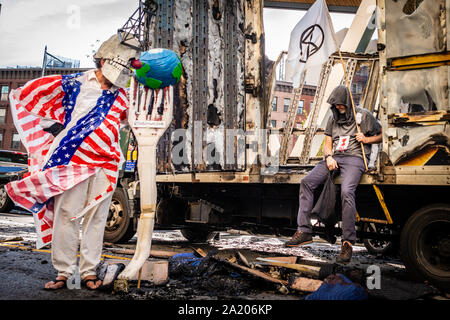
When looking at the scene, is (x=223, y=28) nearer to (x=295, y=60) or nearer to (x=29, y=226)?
(x=295, y=60)

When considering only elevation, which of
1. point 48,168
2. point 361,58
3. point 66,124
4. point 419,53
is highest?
point 361,58

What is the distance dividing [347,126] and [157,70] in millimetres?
2790

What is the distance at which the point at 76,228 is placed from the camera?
11.7ft

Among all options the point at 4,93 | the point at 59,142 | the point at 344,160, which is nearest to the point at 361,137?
the point at 344,160

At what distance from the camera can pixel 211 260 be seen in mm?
4410

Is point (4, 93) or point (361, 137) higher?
point (4, 93)

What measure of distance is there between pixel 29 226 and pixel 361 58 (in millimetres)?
9297

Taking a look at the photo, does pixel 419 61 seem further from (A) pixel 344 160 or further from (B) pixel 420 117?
(A) pixel 344 160

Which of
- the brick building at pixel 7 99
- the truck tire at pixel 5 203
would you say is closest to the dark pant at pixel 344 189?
the truck tire at pixel 5 203

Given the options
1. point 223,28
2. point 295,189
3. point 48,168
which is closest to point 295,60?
point 223,28

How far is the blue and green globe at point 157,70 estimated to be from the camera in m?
3.42

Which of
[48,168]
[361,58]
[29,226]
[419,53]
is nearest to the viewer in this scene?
[48,168]

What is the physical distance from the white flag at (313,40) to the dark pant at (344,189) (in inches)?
80.7

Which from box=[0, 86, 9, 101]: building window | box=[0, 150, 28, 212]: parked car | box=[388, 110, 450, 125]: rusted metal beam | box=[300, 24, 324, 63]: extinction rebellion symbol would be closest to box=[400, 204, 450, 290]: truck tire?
box=[388, 110, 450, 125]: rusted metal beam
